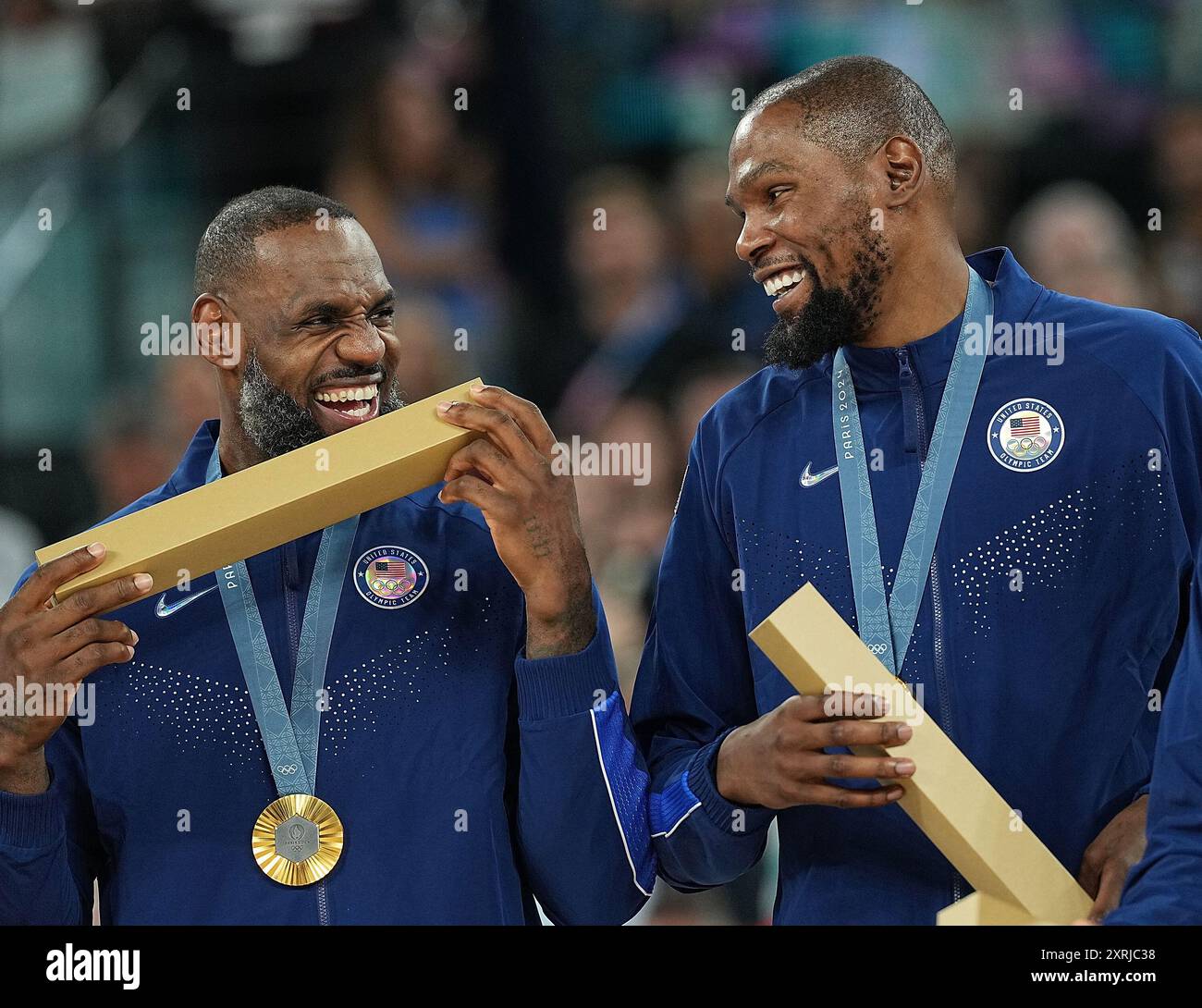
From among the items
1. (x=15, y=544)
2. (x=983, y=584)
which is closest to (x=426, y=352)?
(x=15, y=544)

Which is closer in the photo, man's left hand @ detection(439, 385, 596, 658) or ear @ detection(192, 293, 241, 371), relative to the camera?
man's left hand @ detection(439, 385, 596, 658)

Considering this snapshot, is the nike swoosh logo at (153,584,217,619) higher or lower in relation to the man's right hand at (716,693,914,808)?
higher

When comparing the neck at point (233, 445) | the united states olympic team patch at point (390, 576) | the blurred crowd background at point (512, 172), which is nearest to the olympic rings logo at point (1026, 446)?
the united states olympic team patch at point (390, 576)

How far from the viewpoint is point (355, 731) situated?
279 centimetres

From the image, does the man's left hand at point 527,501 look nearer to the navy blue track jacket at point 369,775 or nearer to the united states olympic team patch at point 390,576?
the navy blue track jacket at point 369,775

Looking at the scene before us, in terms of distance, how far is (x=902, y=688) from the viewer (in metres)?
2.54

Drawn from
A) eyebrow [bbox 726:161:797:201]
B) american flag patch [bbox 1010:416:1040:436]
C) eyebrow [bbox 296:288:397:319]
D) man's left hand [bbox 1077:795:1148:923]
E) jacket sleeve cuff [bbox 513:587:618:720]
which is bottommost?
man's left hand [bbox 1077:795:1148:923]

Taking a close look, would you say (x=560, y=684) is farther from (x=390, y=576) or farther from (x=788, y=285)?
(x=788, y=285)

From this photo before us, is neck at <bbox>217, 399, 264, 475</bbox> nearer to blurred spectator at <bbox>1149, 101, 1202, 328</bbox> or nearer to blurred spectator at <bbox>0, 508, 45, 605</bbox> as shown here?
blurred spectator at <bbox>0, 508, 45, 605</bbox>

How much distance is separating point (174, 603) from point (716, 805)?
0.97m

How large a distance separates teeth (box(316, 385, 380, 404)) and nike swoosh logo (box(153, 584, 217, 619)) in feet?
A: 1.27

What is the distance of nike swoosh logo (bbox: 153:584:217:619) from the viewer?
9.51 feet

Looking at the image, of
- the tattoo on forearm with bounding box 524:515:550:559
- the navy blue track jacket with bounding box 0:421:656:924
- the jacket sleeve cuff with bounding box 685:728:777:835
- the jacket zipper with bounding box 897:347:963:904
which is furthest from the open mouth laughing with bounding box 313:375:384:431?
the jacket zipper with bounding box 897:347:963:904
